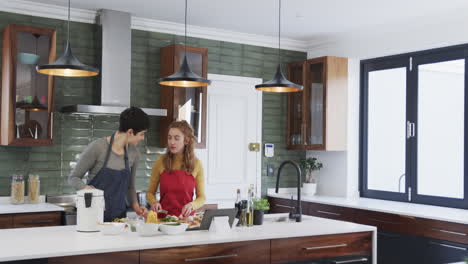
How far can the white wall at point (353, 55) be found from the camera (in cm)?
569

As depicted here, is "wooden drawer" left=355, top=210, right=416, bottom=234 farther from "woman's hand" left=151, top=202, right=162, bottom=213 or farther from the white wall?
"woman's hand" left=151, top=202, right=162, bottom=213

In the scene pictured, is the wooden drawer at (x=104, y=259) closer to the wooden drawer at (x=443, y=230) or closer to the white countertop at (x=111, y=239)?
the white countertop at (x=111, y=239)

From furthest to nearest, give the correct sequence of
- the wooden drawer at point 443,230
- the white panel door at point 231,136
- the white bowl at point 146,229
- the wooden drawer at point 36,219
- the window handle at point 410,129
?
1. the white panel door at point 231,136
2. the window handle at point 410,129
3. the wooden drawer at point 36,219
4. the wooden drawer at point 443,230
5. the white bowl at point 146,229

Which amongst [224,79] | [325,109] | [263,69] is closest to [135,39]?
[224,79]

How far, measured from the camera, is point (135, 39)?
Result: 589 cm

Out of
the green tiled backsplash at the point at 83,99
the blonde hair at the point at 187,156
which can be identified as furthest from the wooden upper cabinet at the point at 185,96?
the blonde hair at the point at 187,156

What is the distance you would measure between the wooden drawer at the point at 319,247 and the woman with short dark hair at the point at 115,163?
94cm

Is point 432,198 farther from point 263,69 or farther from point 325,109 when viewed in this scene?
point 263,69

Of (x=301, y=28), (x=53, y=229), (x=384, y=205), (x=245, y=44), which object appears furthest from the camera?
(x=245, y=44)

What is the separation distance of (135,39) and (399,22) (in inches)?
110

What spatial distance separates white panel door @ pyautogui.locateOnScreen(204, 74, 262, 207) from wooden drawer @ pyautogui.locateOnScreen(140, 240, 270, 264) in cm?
304

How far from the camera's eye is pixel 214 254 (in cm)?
314

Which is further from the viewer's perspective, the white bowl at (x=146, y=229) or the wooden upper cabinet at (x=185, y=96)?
the wooden upper cabinet at (x=185, y=96)

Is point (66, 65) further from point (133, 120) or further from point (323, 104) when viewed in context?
point (323, 104)
